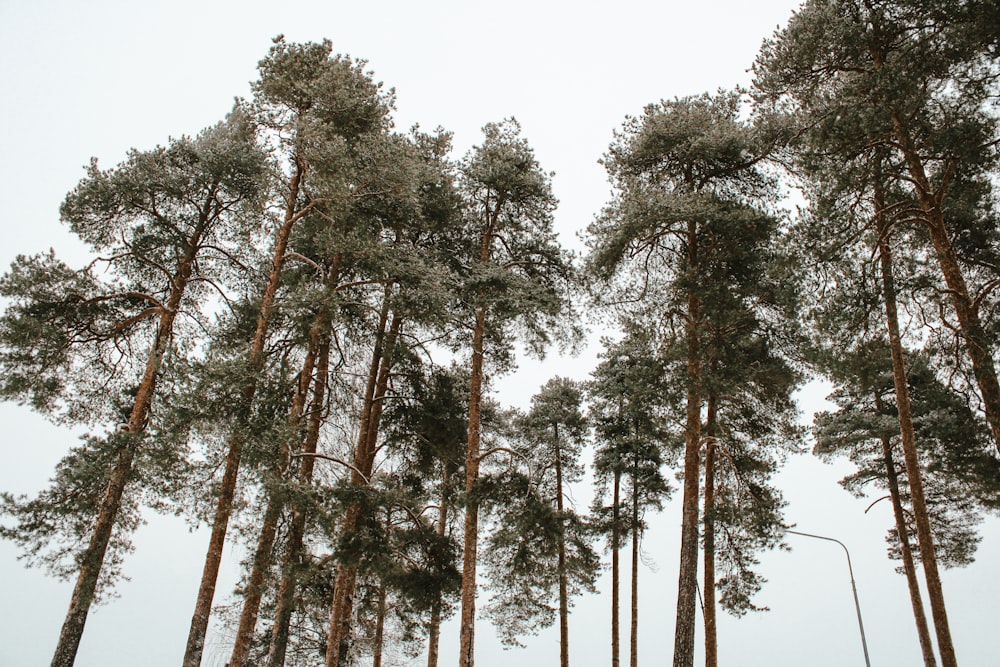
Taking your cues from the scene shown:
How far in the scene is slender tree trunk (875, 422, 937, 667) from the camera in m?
14.7

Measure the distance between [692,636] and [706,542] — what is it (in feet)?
10.2

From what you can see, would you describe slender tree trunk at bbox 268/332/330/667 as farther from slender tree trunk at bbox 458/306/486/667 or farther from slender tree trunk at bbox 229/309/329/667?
slender tree trunk at bbox 458/306/486/667

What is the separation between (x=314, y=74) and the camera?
12047 millimetres

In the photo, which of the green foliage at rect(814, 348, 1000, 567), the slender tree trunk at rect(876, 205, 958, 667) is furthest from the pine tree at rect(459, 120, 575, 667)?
the green foliage at rect(814, 348, 1000, 567)

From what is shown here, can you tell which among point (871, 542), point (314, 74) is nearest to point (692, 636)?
point (314, 74)

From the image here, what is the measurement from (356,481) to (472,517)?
7.52ft

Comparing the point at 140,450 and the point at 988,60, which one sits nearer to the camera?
the point at 988,60

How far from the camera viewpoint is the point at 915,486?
33.2 ft

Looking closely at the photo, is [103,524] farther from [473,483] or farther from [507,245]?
[507,245]

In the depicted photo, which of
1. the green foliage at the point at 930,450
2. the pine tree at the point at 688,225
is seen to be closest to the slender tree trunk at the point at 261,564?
the pine tree at the point at 688,225

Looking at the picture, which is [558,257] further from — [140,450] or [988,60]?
[140,450]

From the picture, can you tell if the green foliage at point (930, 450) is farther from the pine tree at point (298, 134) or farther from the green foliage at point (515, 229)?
the pine tree at point (298, 134)

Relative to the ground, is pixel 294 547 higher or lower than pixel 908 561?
lower

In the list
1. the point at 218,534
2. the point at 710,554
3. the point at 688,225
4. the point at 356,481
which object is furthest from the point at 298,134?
the point at 710,554
